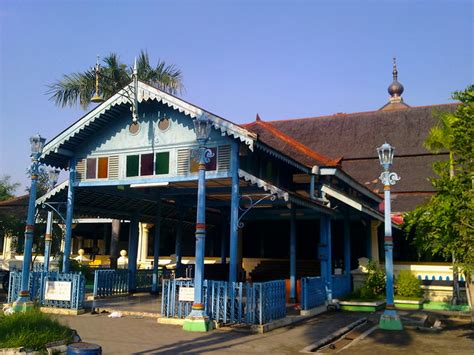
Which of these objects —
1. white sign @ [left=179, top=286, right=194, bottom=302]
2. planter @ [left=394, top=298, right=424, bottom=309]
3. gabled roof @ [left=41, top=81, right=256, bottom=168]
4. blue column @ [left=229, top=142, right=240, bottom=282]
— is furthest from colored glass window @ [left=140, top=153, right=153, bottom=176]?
planter @ [left=394, top=298, right=424, bottom=309]

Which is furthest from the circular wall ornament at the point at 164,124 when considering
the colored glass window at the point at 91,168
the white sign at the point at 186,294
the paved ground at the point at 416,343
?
the paved ground at the point at 416,343

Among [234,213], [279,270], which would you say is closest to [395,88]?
[279,270]

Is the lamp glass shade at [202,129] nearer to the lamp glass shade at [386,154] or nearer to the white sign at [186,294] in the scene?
the white sign at [186,294]

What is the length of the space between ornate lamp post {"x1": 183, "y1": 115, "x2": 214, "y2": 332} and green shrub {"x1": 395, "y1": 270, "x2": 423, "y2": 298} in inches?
380

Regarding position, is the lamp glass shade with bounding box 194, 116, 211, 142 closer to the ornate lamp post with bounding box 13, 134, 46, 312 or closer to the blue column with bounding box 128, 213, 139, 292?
the ornate lamp post with bounding box 13, 134, 46, 312

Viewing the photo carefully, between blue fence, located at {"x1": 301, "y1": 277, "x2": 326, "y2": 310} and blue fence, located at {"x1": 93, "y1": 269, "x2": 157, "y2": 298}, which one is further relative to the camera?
blue fence, located at {"x1": 93, "y1": 269, "x2": 157, "y2": 298}

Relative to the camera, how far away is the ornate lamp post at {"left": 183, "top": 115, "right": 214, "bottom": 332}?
424 inches

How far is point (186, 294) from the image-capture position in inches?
455

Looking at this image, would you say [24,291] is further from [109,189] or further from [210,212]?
[210,212]

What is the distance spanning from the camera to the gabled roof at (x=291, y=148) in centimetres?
1591

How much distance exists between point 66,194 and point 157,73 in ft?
35.2

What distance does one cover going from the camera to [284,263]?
2342 cm

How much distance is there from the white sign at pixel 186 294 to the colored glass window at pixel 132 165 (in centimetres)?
391

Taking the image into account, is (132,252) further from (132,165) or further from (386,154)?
(386,154)
